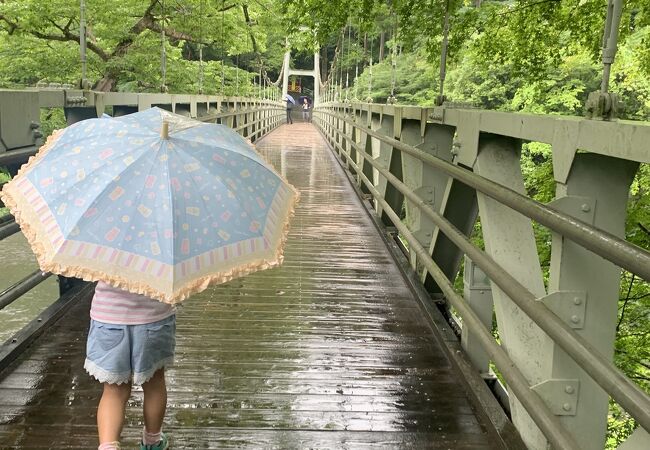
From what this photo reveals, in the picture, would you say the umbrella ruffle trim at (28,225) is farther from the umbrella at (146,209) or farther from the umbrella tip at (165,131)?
the umbrella tip at (165,131)

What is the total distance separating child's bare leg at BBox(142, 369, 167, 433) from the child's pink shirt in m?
0.28

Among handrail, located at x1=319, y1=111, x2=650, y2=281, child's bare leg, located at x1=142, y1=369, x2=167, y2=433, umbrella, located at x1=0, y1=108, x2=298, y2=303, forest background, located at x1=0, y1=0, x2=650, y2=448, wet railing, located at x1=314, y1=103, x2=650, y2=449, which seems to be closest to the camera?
handrail, located at x1=319, y1=111, x2=650, y2=281

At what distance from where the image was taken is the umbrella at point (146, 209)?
5.72 feet

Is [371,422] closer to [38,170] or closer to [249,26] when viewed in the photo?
[38,170]

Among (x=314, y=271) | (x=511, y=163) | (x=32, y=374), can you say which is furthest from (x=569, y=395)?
(x=314, y=271)

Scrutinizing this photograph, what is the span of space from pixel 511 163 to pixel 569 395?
3.42 ft

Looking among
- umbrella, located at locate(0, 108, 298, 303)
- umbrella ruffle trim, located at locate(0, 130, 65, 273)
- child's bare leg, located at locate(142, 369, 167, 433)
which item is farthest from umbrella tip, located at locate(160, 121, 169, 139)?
child's bare leg, located at locate(142, 369, 167, 433)

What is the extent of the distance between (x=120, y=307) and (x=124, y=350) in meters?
0.13

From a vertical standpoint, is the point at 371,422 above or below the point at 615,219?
below

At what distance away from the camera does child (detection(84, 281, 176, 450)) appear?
6.46 feet

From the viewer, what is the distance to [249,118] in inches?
608

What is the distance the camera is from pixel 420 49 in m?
17.6

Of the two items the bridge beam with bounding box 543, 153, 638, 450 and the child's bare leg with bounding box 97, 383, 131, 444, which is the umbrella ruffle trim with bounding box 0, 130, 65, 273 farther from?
the bridge beam with bounding box 543, 153, 638, 450

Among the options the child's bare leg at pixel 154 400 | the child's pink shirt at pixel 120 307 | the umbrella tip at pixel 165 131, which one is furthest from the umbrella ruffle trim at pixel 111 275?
the child's bare leg at pixel 154 400
